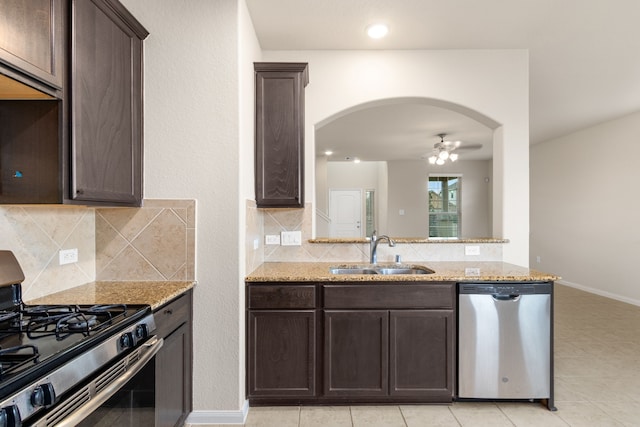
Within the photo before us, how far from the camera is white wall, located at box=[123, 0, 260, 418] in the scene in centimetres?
219

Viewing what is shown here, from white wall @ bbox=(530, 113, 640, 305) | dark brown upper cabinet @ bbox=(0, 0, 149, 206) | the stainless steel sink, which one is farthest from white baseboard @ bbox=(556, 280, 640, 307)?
dark brown upper cabinet @ bbox=(0, 0, 149, 206)

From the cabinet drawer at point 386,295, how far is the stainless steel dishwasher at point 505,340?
160 millimetres

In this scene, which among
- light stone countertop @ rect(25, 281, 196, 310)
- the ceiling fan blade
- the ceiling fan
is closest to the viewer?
light stone countertop @ rect(25, 281, 196, 310)

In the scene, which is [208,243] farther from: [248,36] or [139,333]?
[248,36]

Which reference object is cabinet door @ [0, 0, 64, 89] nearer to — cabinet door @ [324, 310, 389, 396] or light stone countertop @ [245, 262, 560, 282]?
light stone countertop @ [245, 262, 560, 282]

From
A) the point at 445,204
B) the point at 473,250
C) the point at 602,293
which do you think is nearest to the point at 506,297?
the point at 473,250

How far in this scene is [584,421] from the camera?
223 centimetres

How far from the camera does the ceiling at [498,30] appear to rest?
2455 mm

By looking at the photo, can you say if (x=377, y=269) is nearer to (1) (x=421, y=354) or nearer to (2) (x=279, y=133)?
(1) (x=421, y=354)

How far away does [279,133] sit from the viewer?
266 centimetres

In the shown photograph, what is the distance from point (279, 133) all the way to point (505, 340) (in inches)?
84.3

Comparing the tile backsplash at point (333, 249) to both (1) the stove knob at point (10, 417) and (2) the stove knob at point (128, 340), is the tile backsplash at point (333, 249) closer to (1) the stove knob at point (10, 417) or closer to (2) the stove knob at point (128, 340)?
(2) the stove knob at point (128, 340)

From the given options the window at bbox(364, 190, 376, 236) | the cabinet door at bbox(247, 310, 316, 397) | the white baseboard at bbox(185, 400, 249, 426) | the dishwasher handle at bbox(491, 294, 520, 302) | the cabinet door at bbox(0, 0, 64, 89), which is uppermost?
the cabinet door at bbox(0, 0, 64, 89)

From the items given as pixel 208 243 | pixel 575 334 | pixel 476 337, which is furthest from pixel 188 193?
pixel 575 334
